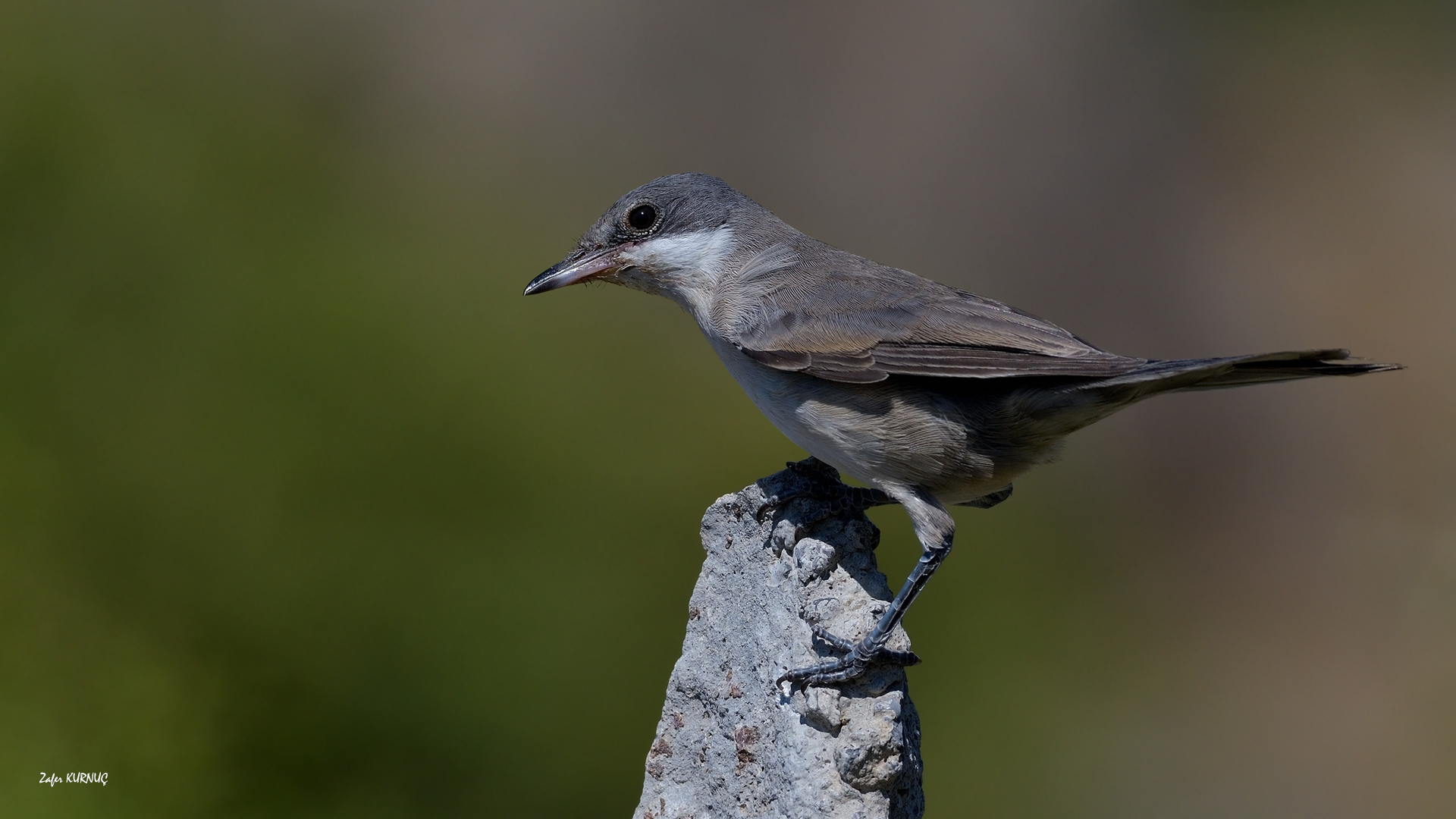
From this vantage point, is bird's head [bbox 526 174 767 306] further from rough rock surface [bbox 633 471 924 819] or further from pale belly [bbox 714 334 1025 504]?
rough rock surface [bbox 633 471 924 819]

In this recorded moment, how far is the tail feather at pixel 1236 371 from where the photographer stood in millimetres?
2631

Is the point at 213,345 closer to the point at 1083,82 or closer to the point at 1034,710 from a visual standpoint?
the point at 1034,710

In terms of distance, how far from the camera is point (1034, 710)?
23.9ft

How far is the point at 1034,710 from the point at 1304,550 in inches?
135

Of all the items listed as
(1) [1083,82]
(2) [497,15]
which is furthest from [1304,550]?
(2) [497,15]

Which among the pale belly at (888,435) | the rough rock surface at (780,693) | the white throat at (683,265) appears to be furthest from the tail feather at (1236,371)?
the white throat at (683,265)

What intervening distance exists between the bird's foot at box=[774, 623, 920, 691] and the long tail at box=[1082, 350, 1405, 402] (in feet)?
3.39

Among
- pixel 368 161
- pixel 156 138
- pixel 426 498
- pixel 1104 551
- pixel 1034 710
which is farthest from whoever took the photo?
pixel 1104 551

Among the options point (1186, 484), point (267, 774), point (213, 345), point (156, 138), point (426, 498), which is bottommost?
point (267, 774)

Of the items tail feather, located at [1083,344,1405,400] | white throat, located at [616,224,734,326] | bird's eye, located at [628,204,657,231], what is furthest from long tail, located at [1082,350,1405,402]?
bird's eye, located at [628,204,657,231]

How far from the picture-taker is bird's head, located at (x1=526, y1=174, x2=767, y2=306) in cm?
400

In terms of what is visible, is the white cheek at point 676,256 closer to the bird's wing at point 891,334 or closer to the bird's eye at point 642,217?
the bird's eye at point 642,217

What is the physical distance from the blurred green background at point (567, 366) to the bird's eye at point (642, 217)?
6.02 feet

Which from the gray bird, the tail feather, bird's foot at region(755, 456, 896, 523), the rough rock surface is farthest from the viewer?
bird's foot at region(755, 456, 896, 523)
